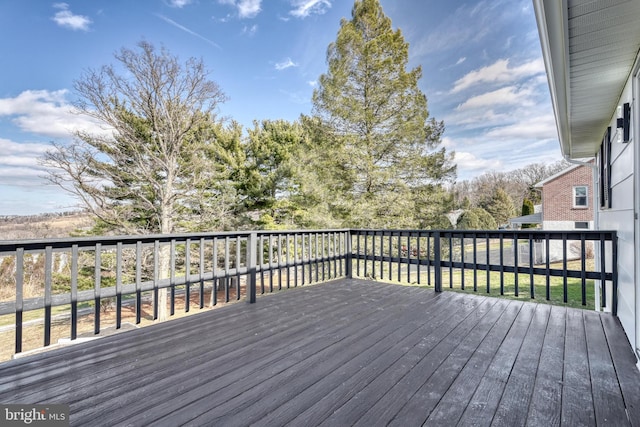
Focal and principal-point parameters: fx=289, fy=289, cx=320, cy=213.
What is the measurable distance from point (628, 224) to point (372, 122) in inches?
283

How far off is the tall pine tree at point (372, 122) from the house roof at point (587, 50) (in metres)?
5.70

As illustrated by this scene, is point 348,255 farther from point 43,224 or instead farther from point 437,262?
point 43,224

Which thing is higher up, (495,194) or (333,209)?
(495,194)

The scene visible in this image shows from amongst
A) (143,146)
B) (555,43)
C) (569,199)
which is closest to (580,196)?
(569,199)

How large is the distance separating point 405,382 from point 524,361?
93cm

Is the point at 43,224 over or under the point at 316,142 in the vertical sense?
under

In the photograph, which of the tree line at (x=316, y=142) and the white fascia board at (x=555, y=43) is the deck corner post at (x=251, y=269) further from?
the tree line at (x=316, y=142)

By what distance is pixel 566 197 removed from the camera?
39.7 ft

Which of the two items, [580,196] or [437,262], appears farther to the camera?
[580,196]

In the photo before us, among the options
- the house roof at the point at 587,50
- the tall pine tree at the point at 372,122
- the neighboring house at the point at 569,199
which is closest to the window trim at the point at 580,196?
the neighboring house at the point at 569,199

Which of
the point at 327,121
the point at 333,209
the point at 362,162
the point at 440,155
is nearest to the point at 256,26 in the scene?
the point at 327,121

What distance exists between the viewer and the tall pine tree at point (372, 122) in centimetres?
870

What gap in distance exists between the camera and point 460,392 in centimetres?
159

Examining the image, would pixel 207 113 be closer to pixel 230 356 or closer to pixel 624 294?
pixel 230 356
